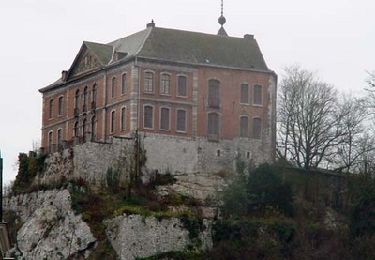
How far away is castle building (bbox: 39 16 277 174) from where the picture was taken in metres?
79.2

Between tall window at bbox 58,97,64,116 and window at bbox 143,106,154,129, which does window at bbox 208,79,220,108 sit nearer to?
window at bbox 143,106,154,129

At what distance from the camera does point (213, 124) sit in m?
80.8

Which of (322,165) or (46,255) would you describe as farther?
(322,165)

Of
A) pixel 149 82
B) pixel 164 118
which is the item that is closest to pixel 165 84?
pixel 149 82

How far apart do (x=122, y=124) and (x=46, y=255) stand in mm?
8696

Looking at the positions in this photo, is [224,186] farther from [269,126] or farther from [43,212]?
[43,212]

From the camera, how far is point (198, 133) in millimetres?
79938

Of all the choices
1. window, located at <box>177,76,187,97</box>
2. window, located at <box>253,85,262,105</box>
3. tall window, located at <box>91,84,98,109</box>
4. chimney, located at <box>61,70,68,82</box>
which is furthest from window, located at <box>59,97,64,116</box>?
window, located at <box>253,85,262,105</box>

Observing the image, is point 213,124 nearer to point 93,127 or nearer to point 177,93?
point 177,93

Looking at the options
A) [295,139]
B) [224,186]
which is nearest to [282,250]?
[224,186]

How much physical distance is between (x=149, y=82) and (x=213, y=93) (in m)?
4.11

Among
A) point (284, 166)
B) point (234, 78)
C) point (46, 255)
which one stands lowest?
point (46, 255)

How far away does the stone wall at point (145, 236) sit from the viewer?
7473cm

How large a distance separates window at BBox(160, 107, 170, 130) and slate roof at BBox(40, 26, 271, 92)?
2.97 meters
